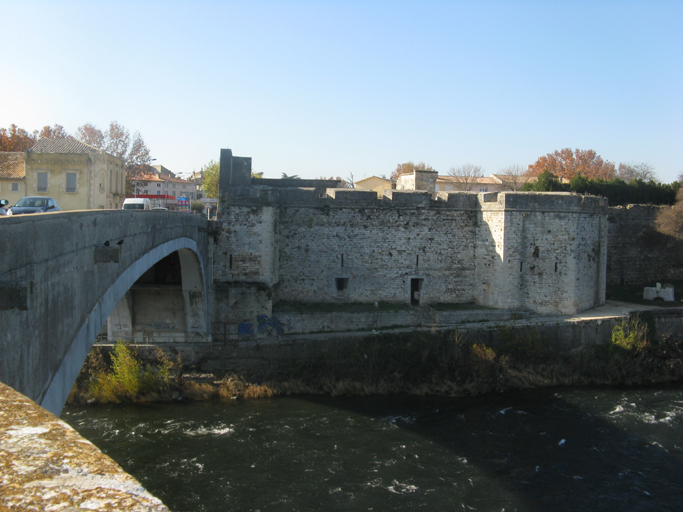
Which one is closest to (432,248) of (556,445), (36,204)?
(556,445)

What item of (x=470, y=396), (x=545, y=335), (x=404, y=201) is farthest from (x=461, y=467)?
(x=404, y=201)

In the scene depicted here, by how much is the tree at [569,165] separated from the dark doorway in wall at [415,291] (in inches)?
1455

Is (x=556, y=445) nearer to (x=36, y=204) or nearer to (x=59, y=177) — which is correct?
(x=36, y=204)

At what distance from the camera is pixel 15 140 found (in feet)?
113

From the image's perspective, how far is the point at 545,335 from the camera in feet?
64.9

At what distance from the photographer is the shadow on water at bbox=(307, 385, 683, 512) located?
11.6 meters

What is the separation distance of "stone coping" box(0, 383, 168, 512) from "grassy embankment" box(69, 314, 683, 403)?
16.4m

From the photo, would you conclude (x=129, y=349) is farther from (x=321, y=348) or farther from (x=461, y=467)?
(x=461, y=467)

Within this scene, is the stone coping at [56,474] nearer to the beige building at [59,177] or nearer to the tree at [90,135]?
the beige building at [59,177]

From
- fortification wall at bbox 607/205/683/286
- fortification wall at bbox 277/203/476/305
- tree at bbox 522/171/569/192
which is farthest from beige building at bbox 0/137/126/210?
tree at bbox 522/171/569/192

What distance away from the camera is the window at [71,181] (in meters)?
22.4

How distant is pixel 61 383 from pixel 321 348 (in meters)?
13.6

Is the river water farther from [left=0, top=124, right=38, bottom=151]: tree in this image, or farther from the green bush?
[left=0, top=124, right=38, bottom=151]: tree

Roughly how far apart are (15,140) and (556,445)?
35.4 m
